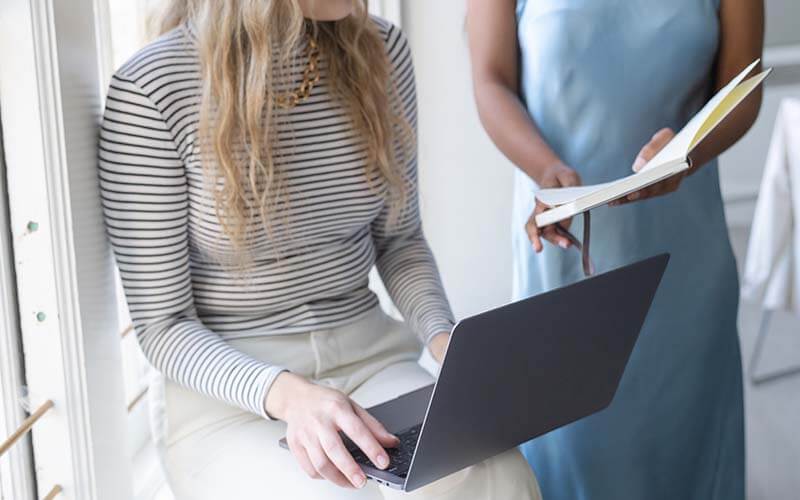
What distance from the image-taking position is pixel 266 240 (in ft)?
4.02

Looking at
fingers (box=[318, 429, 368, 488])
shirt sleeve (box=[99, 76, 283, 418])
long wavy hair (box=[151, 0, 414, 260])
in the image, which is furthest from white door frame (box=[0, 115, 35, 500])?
fingers (box=[318, 429, 368, 488])

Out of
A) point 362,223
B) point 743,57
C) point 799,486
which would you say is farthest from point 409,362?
point 799,486

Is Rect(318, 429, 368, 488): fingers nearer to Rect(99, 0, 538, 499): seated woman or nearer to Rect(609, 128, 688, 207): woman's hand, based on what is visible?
Rect(99, 0, 538, 499): seated woman

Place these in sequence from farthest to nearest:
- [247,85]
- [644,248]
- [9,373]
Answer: [644,248]
[247,85]
[9,373]

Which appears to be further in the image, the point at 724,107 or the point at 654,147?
the point at 654,147

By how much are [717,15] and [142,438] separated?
3.59 ft

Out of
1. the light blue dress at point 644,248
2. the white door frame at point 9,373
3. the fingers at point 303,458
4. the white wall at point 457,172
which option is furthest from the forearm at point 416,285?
the white wall at point 457,172

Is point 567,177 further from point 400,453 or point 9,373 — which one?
point 9,373

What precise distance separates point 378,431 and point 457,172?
145 cm

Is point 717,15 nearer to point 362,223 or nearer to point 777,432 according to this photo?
point 362,223

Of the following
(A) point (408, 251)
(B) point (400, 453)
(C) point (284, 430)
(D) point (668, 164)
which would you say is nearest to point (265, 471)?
(C) point (284, 430)

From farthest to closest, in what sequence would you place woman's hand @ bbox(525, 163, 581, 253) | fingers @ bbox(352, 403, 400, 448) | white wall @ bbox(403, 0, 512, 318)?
white wall @ bbox(403, 0, 512, 318)
woman's hand @ bbox(525, 163, 581, 253)
fingers @ bbox(352, 403, 400, 448)

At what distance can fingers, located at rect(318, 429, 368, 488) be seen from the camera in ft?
3.20

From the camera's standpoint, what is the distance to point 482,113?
1.51 m
